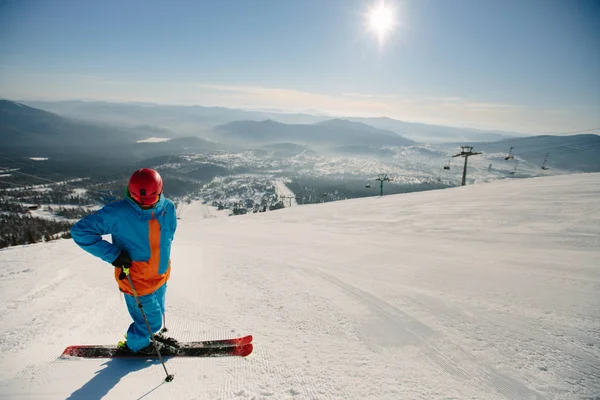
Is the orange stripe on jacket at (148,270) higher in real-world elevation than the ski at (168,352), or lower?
higher

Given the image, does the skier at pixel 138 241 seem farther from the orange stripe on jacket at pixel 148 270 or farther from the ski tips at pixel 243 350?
the ski tips at pixel 243 350

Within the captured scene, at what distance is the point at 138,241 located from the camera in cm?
309

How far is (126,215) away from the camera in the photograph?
3.04m

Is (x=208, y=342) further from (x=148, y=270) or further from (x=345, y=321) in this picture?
(x=345, y=321)

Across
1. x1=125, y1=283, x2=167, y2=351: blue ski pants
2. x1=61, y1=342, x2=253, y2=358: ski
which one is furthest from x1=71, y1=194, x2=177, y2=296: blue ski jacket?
x1=61, y1=342, x2=253, y2=358: ski

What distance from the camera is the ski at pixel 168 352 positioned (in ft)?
10.3

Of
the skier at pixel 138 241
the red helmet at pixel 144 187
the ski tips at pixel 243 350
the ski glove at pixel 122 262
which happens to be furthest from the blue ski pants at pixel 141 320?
the red helmet at pixel 144 187

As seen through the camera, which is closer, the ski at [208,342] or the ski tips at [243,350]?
the ski tips at [243,350]

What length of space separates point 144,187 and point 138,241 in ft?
2.15

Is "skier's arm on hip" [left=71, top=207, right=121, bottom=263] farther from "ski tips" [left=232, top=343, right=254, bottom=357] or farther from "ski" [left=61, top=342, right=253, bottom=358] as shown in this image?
"ski tips" [left=232, top=343, right=254, bottom=357]

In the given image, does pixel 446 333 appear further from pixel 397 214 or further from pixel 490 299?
pixel 397 214

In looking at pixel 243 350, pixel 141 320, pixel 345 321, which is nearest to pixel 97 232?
pixel 141 320

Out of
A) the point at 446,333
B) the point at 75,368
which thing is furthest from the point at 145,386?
the point at 446,333

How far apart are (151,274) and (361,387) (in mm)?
2617
